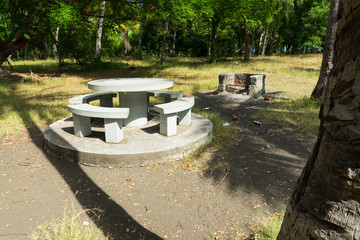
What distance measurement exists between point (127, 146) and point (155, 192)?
1097 mm

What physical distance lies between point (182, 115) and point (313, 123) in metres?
3.09

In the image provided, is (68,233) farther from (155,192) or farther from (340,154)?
(340,154)

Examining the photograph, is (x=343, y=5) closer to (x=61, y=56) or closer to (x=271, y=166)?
(x=271, y=166)

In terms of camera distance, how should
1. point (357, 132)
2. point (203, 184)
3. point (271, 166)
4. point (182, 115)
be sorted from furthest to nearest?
point (182, 115) < point (271, 166) < point (203, 184) < point (357, 132)

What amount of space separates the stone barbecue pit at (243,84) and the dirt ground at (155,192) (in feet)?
16.3

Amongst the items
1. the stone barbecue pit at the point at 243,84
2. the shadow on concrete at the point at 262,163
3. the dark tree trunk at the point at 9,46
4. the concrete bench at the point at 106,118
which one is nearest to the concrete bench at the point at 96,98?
the concrete bench at the point at 106,118

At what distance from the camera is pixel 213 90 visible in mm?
10633

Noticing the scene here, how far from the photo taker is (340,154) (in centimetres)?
110

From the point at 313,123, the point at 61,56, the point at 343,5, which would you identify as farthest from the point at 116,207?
the point at 61,56

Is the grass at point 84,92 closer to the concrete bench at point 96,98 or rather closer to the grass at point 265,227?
the grass at point 265,227

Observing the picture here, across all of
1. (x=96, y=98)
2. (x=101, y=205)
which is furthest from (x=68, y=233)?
(x=96, y=98)

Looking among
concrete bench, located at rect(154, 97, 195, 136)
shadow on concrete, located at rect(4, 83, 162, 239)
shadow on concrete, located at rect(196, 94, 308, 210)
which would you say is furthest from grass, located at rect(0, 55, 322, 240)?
concrete bench, located at rect(154, 97, 195, 136)

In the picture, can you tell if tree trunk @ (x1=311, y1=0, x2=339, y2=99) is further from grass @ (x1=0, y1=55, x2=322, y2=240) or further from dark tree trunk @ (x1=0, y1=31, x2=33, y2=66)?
dark tree trunk @ (x1=0, y1=31, x2=33, y2=66)

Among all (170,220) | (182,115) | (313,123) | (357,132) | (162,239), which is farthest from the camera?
(313,123)
